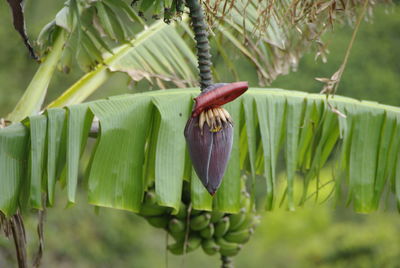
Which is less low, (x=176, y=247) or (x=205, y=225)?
(x=205, y=225)

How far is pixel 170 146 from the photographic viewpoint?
1.92 metres

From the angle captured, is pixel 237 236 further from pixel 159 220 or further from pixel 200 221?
pixel 159 220

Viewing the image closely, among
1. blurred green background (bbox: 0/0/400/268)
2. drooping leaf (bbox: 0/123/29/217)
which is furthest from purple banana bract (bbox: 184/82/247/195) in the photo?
blurred green background (bbox: 0/0/400/268)

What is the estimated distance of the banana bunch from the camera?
93.5 inches

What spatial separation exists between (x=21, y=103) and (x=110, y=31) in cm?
42

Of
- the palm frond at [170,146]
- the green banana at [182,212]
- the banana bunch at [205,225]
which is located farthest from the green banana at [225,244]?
the palm frond at [170,146]

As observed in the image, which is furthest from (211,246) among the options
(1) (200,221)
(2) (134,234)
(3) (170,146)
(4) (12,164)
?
(2) (134,234)

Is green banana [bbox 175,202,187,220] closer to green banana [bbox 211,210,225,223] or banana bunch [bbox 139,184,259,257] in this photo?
banana bunch [bbox 139,184,259,257]

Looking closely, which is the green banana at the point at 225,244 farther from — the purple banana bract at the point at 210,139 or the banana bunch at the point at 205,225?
the purple banana bract at the point at 210,139

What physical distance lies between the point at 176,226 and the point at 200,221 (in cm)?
9

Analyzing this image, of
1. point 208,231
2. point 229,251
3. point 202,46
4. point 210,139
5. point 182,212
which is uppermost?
point 202,46

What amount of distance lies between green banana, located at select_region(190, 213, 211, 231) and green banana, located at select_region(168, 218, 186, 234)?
4 centimetres

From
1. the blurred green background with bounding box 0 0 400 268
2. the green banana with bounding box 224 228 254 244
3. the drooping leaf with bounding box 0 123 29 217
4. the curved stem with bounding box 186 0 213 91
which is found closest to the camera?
the curved stem with bounding box 186 0 213 91

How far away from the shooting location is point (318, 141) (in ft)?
7.44
